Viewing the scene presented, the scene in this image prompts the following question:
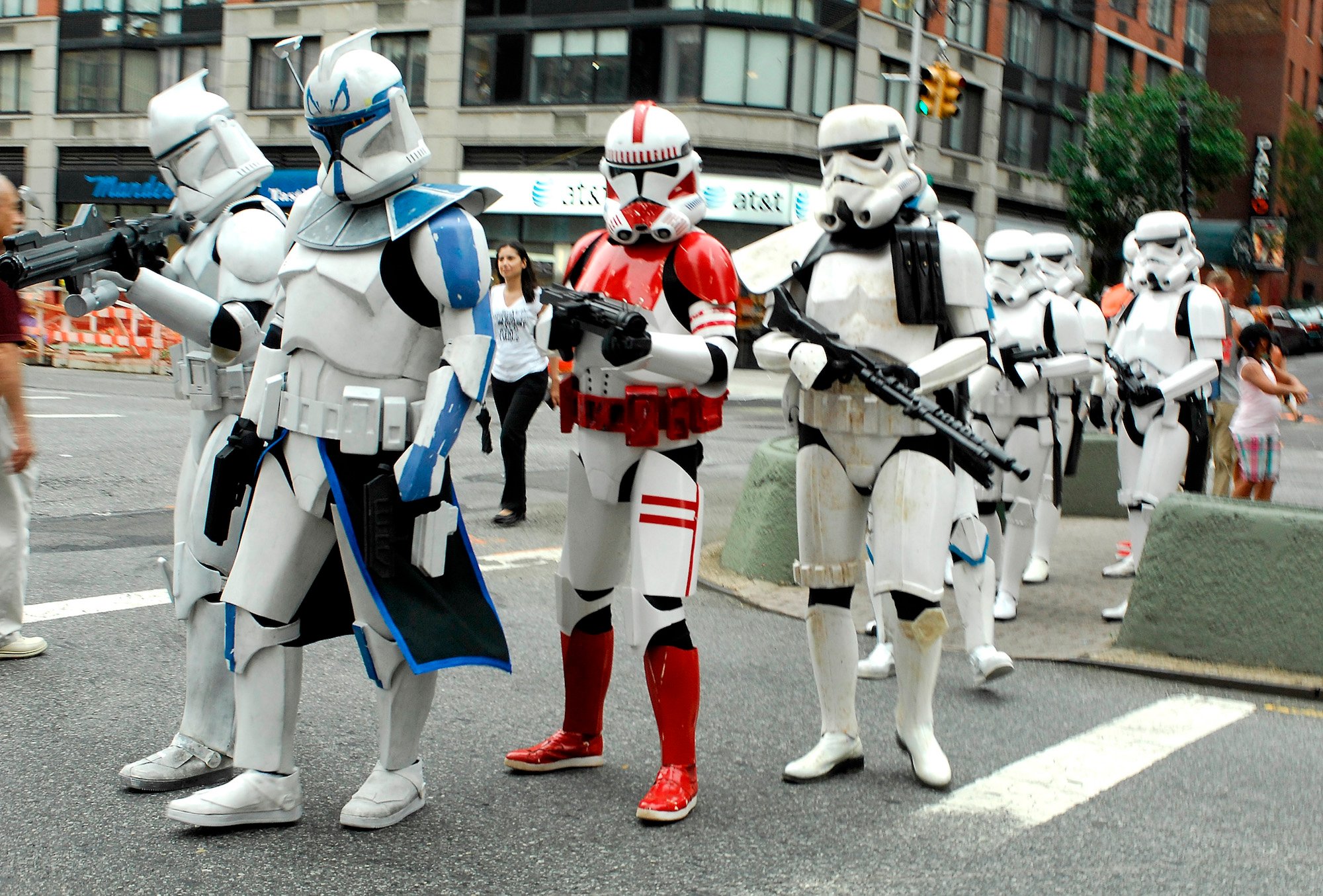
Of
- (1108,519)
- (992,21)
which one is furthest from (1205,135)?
(1108,519)

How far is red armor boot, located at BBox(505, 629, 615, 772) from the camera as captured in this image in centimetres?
448

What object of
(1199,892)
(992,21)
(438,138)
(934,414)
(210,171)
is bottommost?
(1199,892)

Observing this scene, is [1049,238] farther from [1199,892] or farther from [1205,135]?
[1205,135]

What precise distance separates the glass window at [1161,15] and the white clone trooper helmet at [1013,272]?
42.7 m

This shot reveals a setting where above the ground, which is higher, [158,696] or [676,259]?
[676,259]

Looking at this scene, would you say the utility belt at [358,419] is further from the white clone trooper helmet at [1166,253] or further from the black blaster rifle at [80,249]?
the white clone trooper helmet at [1166,253]

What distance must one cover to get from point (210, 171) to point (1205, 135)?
36.0 meters

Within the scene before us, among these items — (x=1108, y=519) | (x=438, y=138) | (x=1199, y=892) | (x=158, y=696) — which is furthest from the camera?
(x=438, y=138)

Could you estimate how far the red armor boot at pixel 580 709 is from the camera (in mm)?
4477

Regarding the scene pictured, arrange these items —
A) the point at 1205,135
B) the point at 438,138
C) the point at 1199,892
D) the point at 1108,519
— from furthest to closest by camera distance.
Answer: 1. the point at 1205,135
2. the point at 438,138
3. the point at 1108,519
4. the point at 1199,892

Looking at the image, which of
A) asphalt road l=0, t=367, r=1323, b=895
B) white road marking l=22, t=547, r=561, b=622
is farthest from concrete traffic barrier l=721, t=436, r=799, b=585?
white road marking l=22, t=547, r=561, b=622

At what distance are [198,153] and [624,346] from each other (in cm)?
162

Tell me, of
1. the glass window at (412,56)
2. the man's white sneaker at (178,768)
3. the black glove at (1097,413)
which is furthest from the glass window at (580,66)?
the man's white sneaker at (178,768)

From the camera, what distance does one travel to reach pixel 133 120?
121ft
